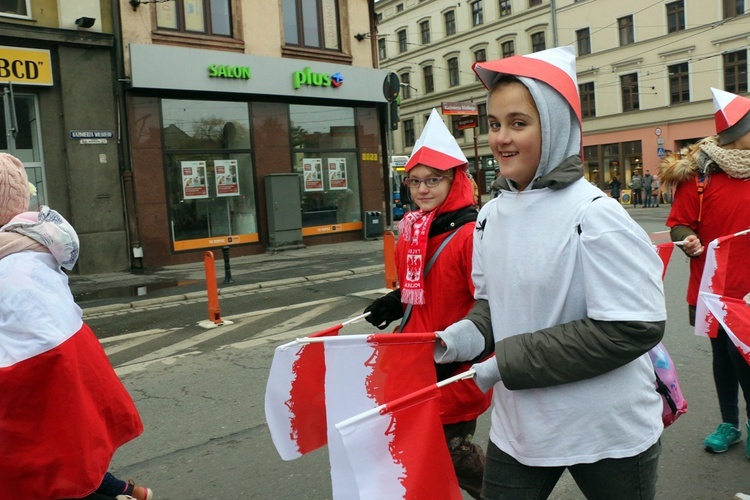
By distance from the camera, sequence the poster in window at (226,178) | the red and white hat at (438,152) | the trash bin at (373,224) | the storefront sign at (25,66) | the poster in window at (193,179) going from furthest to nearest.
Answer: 1. the trash bin at (373,224)
2. the poster in window at (226,178)
3. the poster in window at (193,179)
4. the storefront sign at (25,66)
5. the red and white hat at (438,152)

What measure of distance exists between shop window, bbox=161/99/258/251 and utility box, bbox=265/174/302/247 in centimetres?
48

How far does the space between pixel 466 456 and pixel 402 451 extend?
109 cm

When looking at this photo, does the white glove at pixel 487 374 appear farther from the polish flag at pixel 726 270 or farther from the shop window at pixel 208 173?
the shop window at pixel 208 173

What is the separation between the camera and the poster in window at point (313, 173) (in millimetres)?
18234

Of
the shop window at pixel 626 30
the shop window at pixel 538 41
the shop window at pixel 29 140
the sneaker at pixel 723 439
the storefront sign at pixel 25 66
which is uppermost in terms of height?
the shop window at pixel 538 41

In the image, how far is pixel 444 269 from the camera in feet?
9.32

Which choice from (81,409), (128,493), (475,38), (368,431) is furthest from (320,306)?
(475,38)

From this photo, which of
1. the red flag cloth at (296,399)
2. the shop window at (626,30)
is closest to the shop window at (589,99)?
the shop window at (626,30)

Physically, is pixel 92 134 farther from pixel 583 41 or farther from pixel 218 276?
pixel 583 41

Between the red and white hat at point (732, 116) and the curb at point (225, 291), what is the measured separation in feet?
28.4

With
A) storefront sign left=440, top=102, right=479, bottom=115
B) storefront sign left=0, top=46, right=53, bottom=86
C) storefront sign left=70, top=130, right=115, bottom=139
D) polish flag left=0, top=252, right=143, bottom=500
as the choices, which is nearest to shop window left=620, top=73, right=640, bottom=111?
storefront sign left=440, top=102, right=479, bottom=115

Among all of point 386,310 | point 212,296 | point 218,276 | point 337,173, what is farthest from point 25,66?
point 386,310

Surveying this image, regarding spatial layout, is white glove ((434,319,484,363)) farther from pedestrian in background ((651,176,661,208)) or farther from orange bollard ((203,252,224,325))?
pedestrian in background ((651,176,661,208))

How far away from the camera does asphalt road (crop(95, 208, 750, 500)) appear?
374 centimetres
